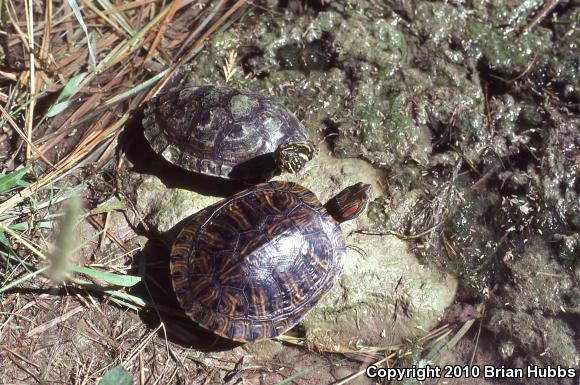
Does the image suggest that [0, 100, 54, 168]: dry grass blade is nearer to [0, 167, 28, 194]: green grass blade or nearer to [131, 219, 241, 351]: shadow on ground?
[0, 167, 28, 194]: green grass blade

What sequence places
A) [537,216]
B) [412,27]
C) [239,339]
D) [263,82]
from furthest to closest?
[412,27]
[263,82]
[537,216]
[239,339]

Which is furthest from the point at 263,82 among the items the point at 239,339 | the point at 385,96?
the point at 239,339

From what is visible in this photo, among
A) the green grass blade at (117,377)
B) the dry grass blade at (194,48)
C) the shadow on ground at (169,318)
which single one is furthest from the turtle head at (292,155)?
the green grass blade at (117,377)

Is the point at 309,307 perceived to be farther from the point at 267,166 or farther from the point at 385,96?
the point at 385,96

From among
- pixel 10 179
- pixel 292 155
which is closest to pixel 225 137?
pixel 292 155

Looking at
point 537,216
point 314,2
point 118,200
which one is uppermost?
point 314,2

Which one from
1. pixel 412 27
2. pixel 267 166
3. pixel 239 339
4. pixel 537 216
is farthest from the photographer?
pixel 412 27
